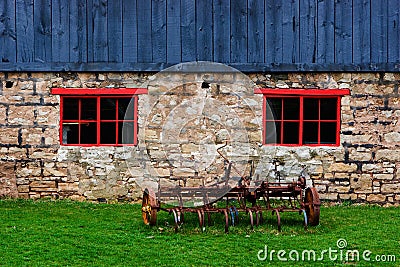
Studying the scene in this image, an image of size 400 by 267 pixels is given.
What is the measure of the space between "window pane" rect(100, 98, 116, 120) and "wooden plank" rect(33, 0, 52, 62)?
50.9 inches

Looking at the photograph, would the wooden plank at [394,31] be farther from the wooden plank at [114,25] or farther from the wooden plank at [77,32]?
the wooden plank at [77,32]

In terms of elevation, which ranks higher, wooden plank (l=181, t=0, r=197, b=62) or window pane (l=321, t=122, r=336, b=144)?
wooden plank (l=181, t=0, r=197, b=62)

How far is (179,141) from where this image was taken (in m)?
11.5

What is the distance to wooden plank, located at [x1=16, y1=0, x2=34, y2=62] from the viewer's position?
11578 millimetres

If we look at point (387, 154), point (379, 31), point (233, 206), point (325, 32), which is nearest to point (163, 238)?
point (233, 206)

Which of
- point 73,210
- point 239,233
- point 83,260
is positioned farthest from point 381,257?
point 73,210

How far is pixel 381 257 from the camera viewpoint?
25.3 feet

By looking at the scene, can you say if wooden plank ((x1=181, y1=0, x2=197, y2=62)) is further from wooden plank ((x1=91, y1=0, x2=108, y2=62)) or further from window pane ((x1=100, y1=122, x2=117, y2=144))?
window pane ((x1=100, y1=122, x2=117, y2=144))

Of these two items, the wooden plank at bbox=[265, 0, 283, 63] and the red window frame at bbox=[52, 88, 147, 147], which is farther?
the wooden plank at bbox=[265, 0, 283, 63]

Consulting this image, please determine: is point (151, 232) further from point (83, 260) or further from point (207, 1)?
point (207, 1)

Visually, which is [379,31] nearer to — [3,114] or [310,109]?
[310,109]

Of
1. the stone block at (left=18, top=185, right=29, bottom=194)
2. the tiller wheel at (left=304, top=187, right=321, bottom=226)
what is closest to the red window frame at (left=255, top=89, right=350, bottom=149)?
the tiller wheel at (left=304, top=187, right=321, bottom=226)

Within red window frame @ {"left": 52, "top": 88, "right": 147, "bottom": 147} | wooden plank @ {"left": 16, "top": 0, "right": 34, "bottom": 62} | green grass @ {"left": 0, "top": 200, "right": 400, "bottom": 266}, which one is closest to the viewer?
green grass @ {"left": 0, "top": 200, "right": 400, "bottom": 266}

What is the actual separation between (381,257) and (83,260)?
367cm
